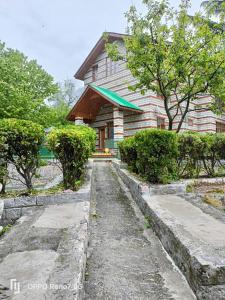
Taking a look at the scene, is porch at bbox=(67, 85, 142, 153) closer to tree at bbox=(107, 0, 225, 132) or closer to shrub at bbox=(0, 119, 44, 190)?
tree at bbox=(107, 0, 225, 132)

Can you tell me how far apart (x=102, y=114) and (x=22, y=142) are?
16.8 metres

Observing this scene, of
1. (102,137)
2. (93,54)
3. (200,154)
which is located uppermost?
(93,54)

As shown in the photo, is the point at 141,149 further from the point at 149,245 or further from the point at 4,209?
the point at 4,209

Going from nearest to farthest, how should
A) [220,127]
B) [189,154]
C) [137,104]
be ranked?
[189,154]
[137,104]
[220,127]

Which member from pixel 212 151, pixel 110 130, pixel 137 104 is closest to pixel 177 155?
pixel 212 151

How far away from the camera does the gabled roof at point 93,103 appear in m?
17.7

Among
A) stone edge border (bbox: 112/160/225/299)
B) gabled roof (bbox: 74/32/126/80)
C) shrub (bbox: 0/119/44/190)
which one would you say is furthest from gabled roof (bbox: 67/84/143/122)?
stone edge border (bbox: 112/160/225/299)

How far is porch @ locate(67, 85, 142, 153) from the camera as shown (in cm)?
1775

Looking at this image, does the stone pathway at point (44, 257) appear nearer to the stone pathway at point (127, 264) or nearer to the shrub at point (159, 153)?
the stone pathway at point (127, 264)

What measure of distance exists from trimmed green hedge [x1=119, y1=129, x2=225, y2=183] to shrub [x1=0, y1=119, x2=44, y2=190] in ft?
9.12

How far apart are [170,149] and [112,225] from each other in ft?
8.95

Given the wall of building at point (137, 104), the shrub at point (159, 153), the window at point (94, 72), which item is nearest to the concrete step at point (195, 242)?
the shrub at point (159, 153)
